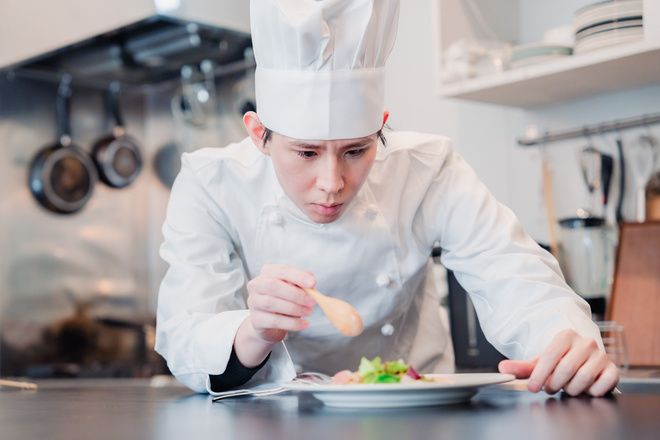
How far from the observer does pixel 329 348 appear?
136 centimetres

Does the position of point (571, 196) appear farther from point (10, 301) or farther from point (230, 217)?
point (10, 301)

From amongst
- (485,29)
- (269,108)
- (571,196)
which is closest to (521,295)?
(269,108)

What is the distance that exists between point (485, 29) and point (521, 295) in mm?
1260

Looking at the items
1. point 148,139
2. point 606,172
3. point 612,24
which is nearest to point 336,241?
point 612,24

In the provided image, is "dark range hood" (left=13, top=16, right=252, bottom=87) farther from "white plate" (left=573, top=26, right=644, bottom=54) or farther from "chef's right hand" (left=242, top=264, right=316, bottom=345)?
"chef's right hand" (left=242, top=264, right=316, bottom=345)

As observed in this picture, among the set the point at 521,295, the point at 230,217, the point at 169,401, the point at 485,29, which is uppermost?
the point at 485,29

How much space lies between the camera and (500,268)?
3.96ft

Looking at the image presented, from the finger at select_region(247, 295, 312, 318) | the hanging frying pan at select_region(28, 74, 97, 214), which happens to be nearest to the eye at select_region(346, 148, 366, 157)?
the finger at select_region(247, 295, 312, 318)

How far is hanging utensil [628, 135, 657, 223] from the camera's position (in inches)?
74.8

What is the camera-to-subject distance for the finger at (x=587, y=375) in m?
0.89

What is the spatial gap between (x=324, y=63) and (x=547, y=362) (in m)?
0.53

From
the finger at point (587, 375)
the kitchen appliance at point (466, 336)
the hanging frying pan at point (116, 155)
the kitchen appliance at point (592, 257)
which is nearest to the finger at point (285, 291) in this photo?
the finger at point (587, 375)

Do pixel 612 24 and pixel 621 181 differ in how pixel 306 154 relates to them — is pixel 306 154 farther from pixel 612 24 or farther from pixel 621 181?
pixel 621 181

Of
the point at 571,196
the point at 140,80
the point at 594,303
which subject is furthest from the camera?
the point at 140,80
